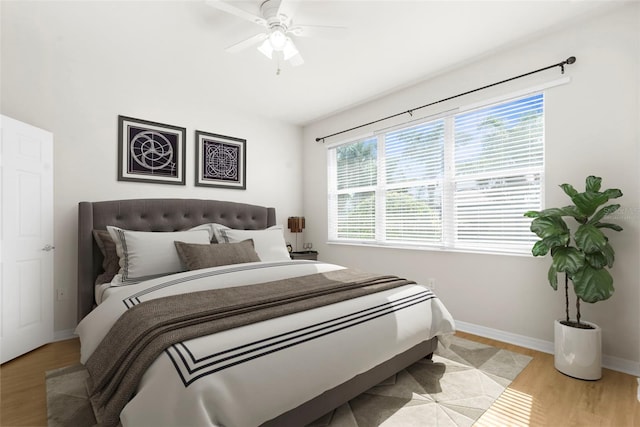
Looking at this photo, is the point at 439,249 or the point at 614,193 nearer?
the point at 614,193

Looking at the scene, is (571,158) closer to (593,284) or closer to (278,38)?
(593,284)

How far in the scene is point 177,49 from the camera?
2.83 metres

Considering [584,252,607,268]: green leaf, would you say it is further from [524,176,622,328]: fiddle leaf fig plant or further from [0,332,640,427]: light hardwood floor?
[0,332,640,427]: light hardwood floor

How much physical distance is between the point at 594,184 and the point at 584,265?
1.89ft

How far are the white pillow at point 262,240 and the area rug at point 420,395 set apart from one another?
156cm

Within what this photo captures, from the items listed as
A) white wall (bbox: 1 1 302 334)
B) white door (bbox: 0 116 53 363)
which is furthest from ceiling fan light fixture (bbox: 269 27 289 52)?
white door (bbox: 0 116 53 363)

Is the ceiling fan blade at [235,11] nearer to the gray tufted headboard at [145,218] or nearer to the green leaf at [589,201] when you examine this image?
the gray tufted headboard at [145,218]

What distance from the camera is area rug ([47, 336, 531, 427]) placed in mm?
1757

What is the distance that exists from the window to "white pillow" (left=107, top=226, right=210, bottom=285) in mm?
2399

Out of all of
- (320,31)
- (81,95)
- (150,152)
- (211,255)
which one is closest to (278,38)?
(320,31)

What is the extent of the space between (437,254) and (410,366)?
139cm

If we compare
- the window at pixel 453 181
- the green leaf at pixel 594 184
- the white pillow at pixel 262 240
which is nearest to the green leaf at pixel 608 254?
the green leaf at pixel 594 184

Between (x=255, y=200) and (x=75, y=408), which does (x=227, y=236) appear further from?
(x=75, y=408)

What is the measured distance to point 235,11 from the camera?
2.03m
